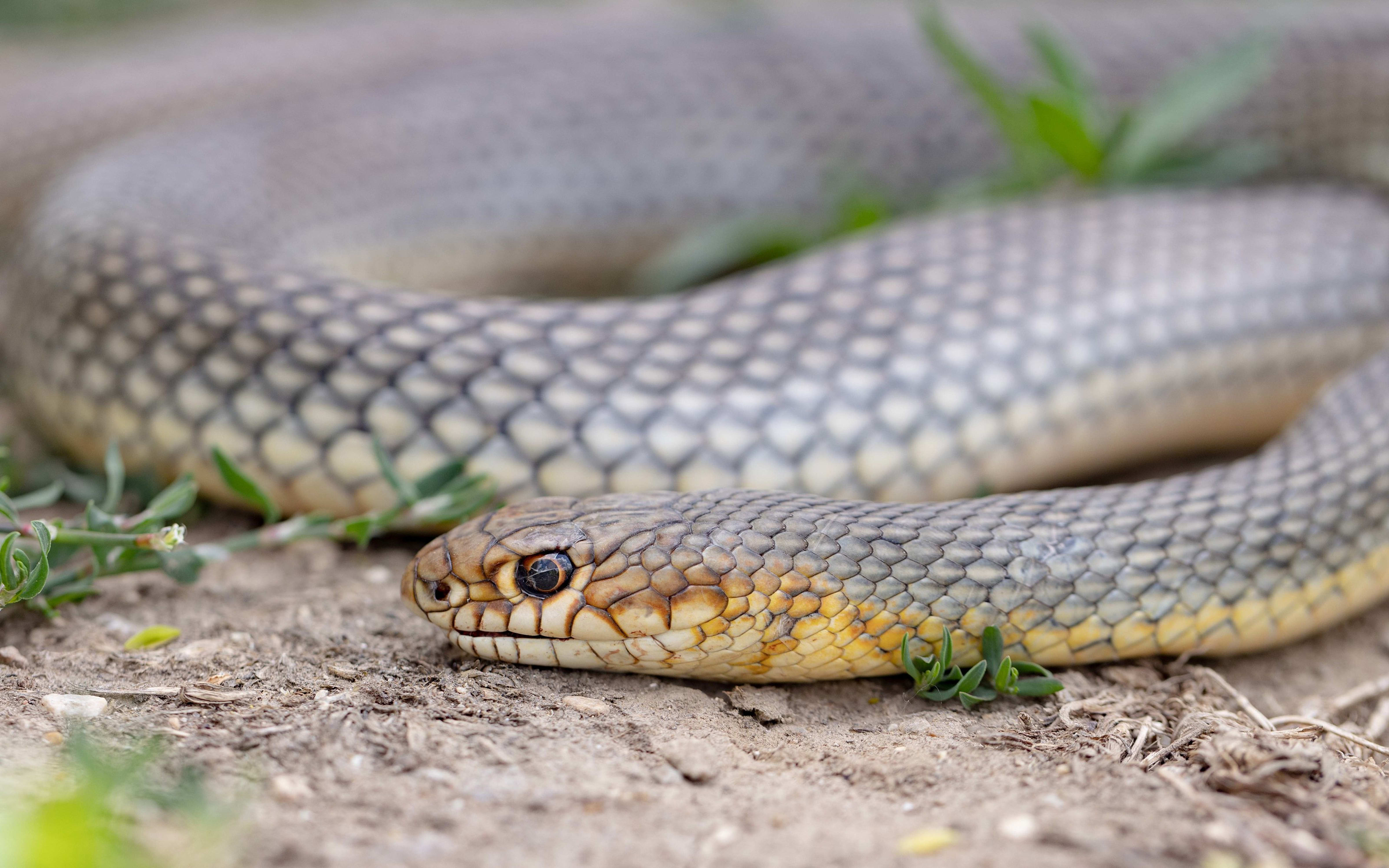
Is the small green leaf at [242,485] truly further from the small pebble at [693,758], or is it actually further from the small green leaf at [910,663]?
the small green leaf at [910,663]

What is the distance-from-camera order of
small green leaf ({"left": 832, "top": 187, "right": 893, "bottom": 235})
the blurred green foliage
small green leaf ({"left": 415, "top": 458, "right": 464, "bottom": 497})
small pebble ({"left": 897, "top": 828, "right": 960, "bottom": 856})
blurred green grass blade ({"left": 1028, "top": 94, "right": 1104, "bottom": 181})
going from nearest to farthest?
1. small pebble ({"left": 897, "top": 828, "right": 960, "bottom": 856})
2. small green leaf ({"left": 415, "top": 458, "right": 464, "bottom": 497})
3. blurred green grass blade ({"left": 1028, "top": 94, "right": 1104, "bottom": 181})
4. small green leaf ({"left": 832, "top": 187, "right": 893, "bottom": 235})
5. the blurred green foliage

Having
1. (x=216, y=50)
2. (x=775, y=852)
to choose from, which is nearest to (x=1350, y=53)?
(x=775, y=852)

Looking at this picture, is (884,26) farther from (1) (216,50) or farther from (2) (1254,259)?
(1) (216,50)

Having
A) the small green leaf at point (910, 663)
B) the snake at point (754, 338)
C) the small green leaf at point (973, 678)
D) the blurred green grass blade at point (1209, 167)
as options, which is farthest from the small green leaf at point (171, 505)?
the blurred green grass blade at point (1209, 167)

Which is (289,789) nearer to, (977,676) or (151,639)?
(151,639)

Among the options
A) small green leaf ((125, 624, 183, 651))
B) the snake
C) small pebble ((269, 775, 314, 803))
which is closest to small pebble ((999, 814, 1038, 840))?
the snake

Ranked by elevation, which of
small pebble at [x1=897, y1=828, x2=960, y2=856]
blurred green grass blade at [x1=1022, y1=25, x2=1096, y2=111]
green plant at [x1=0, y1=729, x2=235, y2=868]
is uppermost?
blurred green grass blade at [x1=1022, y1=25, x2=1096, y2=111]

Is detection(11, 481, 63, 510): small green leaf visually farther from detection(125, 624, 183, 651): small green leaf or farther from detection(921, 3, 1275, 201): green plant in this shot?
detection(921, 3, 1275, 201): green plant
